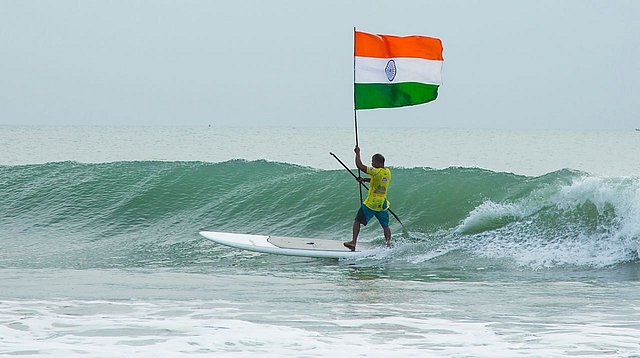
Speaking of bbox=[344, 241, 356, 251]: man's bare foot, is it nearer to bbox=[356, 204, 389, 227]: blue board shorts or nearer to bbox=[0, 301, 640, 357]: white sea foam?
bbox=[356, 204, 389, 227]: blue board shorts

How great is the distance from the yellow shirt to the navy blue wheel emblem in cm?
143

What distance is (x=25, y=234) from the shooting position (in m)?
16.5

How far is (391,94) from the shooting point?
39.4ft

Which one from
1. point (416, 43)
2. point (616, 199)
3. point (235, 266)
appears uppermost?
point (416, 43)

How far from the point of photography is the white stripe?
39.1ft

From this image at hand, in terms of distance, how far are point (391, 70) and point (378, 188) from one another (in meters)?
1.81

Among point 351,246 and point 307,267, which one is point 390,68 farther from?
point 307,267

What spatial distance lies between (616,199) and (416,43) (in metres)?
4.16

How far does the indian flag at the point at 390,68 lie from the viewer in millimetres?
11906

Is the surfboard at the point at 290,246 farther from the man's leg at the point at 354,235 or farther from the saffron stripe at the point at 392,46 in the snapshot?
the saffron stripe at the point at 392,46

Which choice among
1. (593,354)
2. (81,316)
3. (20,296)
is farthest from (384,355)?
(20,296)

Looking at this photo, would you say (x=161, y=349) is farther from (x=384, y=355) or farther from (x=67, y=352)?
(x=384, y=355)

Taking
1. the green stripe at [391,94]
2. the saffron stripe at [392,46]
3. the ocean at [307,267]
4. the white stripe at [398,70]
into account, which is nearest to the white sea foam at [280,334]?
the ocean at [307,267]

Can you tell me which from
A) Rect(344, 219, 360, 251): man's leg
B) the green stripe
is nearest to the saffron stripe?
the green stripe
